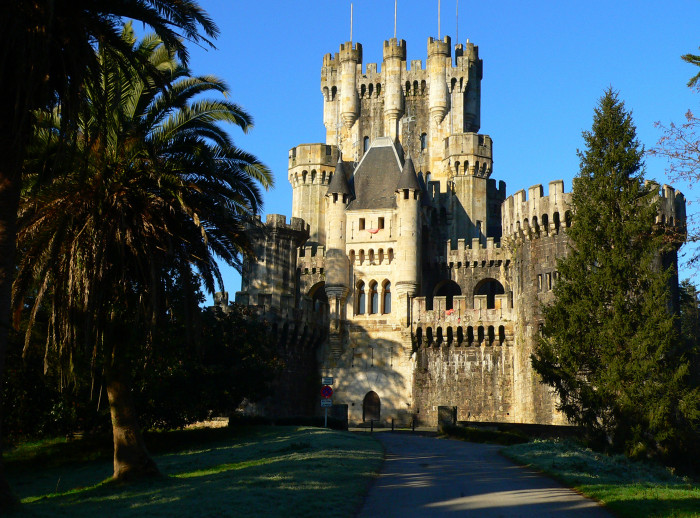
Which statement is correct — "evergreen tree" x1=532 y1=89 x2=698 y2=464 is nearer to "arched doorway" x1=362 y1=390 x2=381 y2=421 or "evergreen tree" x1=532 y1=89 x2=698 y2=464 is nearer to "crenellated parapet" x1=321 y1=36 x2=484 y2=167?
"arched doorway" x1=362 y1=390 x2=381 y2=421

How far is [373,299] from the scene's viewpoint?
193 ft

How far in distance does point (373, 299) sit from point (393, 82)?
2235 cm

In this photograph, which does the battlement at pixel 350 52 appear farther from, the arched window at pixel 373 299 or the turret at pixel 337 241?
the arched window at pixel 373 299

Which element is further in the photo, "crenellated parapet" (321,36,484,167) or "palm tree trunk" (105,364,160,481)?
"crenellated parapet" (321,36,484,167)

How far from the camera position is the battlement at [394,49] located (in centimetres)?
7518

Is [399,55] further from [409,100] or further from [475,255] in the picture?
[475,255]

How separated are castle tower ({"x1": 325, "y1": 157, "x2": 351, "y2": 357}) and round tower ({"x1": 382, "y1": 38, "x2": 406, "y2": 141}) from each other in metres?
13.2

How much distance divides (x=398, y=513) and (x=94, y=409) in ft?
67.3

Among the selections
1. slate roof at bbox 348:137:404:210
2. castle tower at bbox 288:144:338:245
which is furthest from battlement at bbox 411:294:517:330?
castle tower at bbox 288:144:338:245

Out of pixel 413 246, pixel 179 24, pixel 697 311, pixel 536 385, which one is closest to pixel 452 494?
pixel 179 24

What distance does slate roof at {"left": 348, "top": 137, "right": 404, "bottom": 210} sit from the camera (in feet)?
197

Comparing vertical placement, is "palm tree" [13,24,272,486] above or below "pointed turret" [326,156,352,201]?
below

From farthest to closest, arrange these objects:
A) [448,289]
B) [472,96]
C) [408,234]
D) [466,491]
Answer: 1. [472,96]
2. [448,289]
3. [408,234]
4. [466,491]

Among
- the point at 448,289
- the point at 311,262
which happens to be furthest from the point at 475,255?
the point at 311,262
